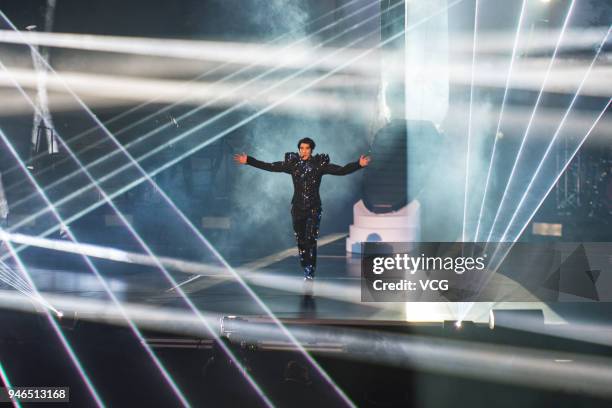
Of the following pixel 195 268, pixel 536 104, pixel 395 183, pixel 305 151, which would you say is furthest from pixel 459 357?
pixel 536 104

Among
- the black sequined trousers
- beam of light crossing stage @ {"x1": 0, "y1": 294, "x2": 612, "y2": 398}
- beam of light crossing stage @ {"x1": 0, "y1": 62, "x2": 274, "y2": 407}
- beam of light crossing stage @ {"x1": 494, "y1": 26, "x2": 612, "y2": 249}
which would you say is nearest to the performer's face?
the black sequined trousers

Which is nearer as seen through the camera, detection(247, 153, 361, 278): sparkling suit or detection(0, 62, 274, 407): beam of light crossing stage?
detection(0, 62, 274, 407): beam of light crossing stage

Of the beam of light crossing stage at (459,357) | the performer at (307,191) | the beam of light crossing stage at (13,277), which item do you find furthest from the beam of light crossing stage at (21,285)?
the performer at (307,191)

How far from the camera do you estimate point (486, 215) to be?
377 inches

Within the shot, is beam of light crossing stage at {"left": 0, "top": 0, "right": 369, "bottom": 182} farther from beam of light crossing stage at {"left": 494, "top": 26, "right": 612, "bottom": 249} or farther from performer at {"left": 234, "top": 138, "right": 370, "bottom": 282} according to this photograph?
beam of light crossing stage at {"left": 494, "top": 26, "right": 612, "bottom": 249}

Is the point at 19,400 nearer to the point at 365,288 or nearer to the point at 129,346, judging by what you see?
the point at 129,346

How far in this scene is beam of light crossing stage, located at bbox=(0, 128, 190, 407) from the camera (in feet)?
10.6

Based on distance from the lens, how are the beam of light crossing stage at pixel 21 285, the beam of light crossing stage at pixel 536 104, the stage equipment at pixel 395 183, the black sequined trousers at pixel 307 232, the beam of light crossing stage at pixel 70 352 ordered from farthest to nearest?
the beam of light crossing stage at pixel 536 104 < the stage equipment at pixel 395 183 < the black sequined trousers at pixel 307 232 < the beam of light crossing stage at pixel 21 285 < the beam of light crossing stage at pixel 70 352

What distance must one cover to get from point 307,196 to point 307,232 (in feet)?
1.27

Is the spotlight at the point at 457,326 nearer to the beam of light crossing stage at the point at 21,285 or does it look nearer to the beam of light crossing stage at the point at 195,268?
the beam of light crossing stage at the point at 195,268

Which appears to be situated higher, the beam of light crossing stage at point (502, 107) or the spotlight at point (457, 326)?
the beam of light crossing stage at point (502, 107)

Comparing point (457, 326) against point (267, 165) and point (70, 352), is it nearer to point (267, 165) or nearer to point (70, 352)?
point (267, 165)

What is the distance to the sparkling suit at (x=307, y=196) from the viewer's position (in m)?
5.26

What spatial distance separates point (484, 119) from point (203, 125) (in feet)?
17.5
